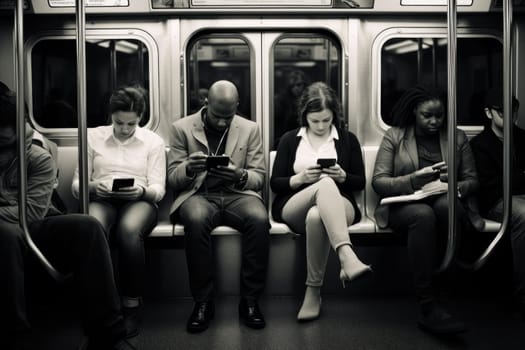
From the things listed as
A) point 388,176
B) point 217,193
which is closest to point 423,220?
point 388,176

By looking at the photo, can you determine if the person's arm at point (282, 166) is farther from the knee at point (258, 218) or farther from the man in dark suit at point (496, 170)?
the man in dark suit at point (496, 170)

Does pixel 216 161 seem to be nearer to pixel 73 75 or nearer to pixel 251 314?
pixel 251 314

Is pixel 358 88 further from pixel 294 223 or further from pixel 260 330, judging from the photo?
pixel 260 330

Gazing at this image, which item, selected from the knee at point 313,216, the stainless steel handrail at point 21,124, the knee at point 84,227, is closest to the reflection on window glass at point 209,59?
the knee at point 313,216

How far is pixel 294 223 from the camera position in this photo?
11.1 ft

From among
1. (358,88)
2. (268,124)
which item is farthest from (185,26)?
(358,88)

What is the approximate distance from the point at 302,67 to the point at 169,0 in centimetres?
181

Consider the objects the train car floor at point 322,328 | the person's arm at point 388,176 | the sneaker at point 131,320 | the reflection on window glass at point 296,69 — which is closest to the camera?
the train car floor at point 322,328

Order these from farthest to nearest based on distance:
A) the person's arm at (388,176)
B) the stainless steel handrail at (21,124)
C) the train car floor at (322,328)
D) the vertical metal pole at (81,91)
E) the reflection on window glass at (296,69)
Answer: the reflection on window glass at (296,69) < the person's arm at (388,176) < the train car floor at (322,328) < the vertical metal pole at (81,91) < the stainless steel handrail at (21,124)

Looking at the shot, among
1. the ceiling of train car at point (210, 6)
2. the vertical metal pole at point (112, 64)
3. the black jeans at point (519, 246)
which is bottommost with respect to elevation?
the black jeans at point (519, 246)

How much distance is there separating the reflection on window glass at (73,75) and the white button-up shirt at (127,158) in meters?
0.49

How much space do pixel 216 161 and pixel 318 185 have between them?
2.03ft

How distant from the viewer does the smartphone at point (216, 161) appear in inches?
129

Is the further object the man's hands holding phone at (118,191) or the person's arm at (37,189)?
the man's hands holding phone at (118,191)
